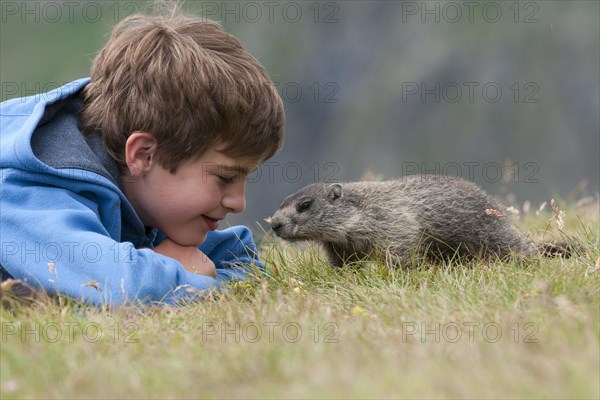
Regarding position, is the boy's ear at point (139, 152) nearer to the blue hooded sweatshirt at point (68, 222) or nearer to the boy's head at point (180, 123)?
the boy's head at point (180, 123)

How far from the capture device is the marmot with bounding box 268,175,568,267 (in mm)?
6301

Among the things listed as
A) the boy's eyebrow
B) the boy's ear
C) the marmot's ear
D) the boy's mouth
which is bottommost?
the marmot's ear

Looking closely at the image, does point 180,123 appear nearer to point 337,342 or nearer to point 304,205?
point 304,205

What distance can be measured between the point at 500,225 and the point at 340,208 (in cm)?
127

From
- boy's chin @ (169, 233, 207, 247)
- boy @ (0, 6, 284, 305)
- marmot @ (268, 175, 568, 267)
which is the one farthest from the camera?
marmot @ (268, 175, 568, 267)

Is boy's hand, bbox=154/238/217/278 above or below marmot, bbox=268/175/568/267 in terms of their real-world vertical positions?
above

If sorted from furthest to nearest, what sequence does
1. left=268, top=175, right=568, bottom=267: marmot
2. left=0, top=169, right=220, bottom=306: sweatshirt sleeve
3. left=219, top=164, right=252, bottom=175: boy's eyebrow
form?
left=268, top=175, right=568, bottom=267: marmot, left=219, top=164, right=252, bottom=175: boy's eyebrow, left=0, top=169, right=220, bottom=306: sweatshirt sleeve

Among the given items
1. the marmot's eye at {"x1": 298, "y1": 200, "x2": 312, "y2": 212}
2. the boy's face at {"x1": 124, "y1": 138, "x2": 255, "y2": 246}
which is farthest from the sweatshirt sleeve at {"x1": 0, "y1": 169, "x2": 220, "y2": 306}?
the marmot's eye at {"x1": 298, "y1": 200, "x2": 312, "y2": 212}

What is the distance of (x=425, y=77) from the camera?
2714 inches

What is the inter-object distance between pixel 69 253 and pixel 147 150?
1027 millimetres

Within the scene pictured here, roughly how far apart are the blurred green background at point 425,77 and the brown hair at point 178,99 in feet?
188

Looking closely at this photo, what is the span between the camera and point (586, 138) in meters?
65.6

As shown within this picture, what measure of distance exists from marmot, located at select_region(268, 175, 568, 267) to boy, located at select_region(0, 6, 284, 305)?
0.98m

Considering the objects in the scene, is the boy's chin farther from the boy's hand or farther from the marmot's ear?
the marmot's ear
